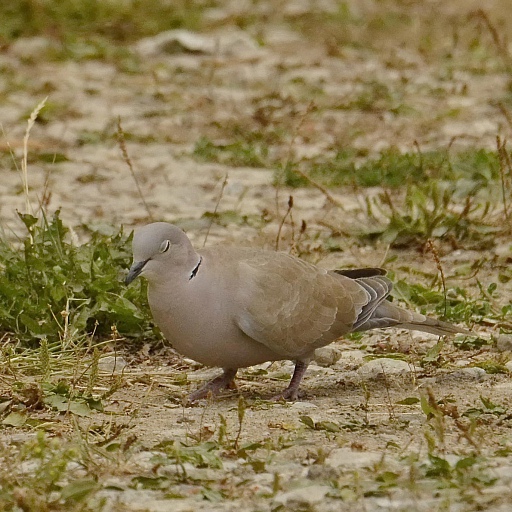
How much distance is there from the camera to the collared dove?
13.4 ft

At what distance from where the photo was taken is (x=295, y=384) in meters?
4.37

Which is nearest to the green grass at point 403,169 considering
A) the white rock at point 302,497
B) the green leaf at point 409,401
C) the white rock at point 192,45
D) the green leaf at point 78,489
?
the green leaf at point 409,401

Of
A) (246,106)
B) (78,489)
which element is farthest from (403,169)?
(78,489)

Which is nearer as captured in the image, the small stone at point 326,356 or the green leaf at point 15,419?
the green leaf at point 15,419

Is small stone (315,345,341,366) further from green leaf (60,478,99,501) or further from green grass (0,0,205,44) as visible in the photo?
green grass (0,0,205,44)

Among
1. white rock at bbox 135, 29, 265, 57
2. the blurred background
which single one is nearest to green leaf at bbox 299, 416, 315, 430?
the blurred background

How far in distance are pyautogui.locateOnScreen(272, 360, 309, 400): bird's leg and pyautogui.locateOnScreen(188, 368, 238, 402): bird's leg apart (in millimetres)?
201

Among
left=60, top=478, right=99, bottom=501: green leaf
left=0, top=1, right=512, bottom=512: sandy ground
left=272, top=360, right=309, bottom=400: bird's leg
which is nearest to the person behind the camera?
left=60, top=478, right=99, bottom=501: green leaf

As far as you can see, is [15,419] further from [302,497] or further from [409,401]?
[409,401]

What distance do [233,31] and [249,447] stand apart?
27.5 ft

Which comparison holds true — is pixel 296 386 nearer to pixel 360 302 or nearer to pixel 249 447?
pixel 360 302

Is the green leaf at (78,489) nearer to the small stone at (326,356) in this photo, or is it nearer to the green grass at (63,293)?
the green grass at (63,293)

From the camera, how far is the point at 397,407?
4.11 metres

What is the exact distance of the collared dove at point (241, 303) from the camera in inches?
160
